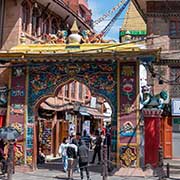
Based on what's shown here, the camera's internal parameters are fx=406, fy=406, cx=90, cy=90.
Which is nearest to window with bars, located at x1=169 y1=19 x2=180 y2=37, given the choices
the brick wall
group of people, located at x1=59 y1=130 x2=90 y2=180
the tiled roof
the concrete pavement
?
the brick wall

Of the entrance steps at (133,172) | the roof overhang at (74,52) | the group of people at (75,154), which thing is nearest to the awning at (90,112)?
the roof overhang at (74,52)

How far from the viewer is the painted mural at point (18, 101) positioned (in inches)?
750

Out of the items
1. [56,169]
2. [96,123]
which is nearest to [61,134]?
[56,169]

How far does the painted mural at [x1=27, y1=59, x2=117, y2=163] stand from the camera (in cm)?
1853

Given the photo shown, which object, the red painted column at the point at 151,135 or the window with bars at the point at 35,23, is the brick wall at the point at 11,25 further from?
the red painted column at the point at 151,135

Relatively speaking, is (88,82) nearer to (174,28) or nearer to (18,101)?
(18,101)

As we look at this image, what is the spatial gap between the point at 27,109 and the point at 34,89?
3.28 ft

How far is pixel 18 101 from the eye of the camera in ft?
63.0

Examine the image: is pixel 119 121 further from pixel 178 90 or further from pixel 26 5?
pixel 26 5

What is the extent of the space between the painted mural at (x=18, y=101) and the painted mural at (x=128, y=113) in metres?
4.65

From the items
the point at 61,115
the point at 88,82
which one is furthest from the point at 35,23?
the point at 88,82

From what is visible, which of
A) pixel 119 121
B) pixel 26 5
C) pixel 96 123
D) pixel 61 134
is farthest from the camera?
pixel 96 123

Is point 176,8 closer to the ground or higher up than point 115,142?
higher up

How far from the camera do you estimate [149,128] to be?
18.4 m
